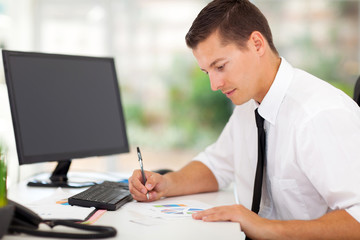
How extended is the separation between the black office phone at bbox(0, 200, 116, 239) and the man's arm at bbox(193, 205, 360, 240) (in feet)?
0.98

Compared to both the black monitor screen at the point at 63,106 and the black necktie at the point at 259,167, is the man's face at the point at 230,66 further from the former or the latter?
the black monitor screen at the point at 63,106

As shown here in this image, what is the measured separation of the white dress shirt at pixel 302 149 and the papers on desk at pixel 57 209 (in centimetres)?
62

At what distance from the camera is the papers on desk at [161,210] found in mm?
1095

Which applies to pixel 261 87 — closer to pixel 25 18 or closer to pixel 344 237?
pixel 344 237

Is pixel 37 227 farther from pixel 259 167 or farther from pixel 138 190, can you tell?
pixel 259 167

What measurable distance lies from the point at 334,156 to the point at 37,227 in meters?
0.81

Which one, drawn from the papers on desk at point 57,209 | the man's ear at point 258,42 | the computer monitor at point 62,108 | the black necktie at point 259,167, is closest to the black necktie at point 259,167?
the black necktie at point 259,167

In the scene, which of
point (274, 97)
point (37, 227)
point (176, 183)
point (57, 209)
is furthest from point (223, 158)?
point (37, 227)

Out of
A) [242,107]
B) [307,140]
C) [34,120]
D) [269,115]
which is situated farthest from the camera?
[242,107]

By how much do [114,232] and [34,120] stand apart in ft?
2.40

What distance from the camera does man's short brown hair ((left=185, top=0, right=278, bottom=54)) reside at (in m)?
1.32

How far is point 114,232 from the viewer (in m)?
0.92

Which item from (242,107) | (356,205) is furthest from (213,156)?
(356,205)

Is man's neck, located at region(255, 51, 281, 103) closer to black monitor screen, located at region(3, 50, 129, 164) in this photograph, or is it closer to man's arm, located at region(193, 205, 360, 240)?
man's arm, located at region(193, 205, 360, 240)
